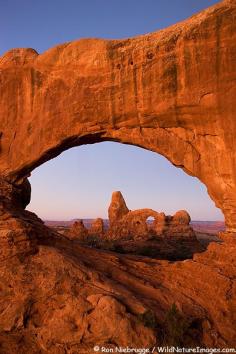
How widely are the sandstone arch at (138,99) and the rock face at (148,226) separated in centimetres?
1804

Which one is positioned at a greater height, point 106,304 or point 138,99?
point 138,99

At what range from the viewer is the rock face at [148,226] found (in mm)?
32169

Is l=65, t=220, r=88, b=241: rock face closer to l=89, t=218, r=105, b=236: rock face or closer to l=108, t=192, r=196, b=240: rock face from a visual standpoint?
l=108, t=192, r=196, b=240: rock face

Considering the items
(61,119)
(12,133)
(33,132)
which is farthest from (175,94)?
(12,133)

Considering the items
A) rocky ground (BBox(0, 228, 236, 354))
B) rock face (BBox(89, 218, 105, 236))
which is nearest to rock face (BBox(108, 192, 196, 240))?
rock face (BBox(89, 218, 105, 236))

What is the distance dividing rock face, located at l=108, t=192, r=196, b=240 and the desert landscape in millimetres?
18071

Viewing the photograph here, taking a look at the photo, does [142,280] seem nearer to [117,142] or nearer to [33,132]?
[117,142]

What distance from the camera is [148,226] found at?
3738cm

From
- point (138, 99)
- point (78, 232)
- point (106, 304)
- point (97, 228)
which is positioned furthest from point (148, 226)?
point (106, 304)

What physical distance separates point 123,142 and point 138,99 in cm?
179

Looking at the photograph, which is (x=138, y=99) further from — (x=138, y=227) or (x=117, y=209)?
(x=117, y=209)

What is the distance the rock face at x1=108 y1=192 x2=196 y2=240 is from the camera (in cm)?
3217

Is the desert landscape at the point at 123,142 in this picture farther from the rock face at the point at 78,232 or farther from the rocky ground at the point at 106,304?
the rock face at the point at 78,232

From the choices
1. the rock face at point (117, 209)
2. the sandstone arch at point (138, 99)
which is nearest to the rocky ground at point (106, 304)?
the sandstone arch at point (138, 99)
